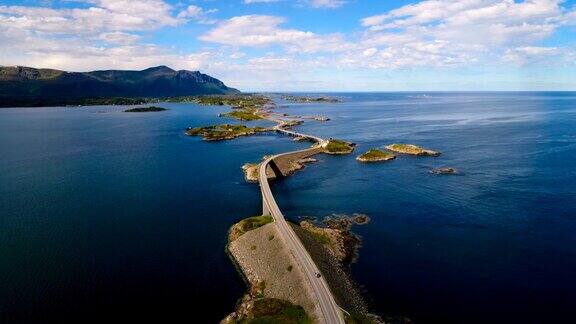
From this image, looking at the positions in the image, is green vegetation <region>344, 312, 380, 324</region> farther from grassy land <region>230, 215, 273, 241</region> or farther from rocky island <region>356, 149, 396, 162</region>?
rocky island <region>356, 149, 396, 162</region>

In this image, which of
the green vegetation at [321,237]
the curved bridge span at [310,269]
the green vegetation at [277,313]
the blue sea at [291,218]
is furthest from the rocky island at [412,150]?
the green vegetation at [277,313]

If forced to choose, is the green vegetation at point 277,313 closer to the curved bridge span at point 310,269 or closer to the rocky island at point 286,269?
the rocky island at point 286,269

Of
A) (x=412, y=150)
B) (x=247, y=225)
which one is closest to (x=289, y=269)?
(x=247, y=225)

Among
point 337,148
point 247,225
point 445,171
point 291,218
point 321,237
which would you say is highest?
point 337,148


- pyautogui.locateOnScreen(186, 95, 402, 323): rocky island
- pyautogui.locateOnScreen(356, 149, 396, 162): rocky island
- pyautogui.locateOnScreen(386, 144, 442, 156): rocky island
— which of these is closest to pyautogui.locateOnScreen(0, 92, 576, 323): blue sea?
pyautogui.locateOnScreen(186, 95, 402, 323): rocky island

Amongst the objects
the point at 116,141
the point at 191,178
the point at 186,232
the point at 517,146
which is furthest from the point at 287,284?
the point at 116,141

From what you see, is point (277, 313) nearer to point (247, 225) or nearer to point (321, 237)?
point (321, 237)
